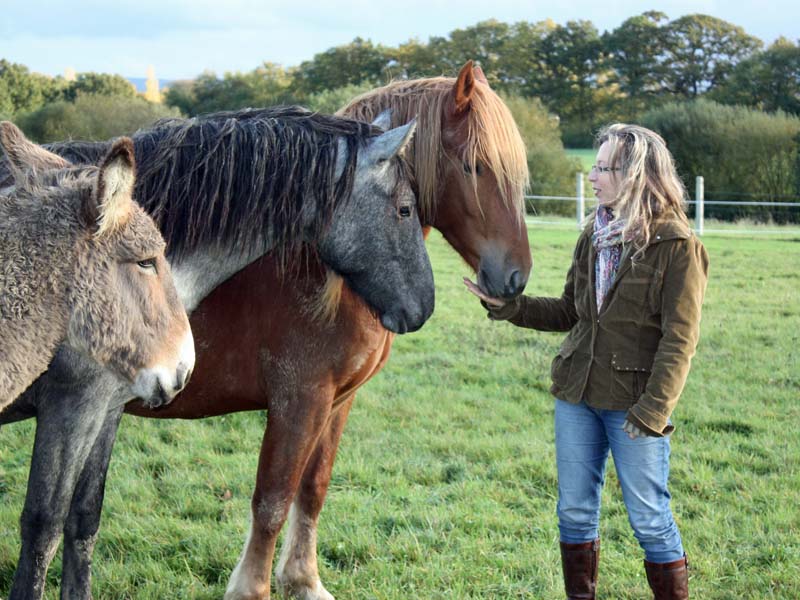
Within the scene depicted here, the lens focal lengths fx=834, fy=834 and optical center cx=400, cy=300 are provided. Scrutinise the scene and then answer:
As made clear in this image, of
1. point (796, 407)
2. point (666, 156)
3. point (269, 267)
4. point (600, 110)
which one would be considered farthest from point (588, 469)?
point (600, 110)

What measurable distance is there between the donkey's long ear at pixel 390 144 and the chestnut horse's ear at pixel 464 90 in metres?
0.36

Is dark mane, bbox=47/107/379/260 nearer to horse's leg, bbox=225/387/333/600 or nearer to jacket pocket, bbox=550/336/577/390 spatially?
horse's leg, bbox=225/387/333/600

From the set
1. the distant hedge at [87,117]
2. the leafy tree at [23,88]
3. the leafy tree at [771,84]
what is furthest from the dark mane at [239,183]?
the leafy tree at [23,88]

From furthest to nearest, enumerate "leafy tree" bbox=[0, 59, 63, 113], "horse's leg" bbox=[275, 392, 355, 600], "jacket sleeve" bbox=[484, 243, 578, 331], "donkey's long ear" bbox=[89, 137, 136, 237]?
"leafy tree" bbox=[0, 59, 63, 113] < "horse's leg" bbox=[275, 392, 355, 600] < "jacket sleeve" bbox=[484, 243, 578, 331] < "donkey's long ear" bbox=[89, 137, 136, 237]

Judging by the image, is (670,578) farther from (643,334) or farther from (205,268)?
(205,268)

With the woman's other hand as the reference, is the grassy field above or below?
below

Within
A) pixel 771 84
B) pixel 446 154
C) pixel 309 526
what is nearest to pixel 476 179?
pixel 446 154

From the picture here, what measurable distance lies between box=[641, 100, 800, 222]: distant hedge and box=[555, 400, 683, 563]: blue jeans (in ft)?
73.9

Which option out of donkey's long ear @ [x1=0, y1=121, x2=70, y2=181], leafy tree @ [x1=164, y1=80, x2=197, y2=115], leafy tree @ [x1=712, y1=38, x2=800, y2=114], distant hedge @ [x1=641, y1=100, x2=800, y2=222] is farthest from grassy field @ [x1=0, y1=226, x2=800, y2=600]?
leafy tree @ [x1=164, y1=80, x2=197, y2=115]

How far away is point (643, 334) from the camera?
3246 millimetres

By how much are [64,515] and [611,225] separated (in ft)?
7.63

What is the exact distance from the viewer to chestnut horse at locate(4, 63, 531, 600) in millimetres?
3438

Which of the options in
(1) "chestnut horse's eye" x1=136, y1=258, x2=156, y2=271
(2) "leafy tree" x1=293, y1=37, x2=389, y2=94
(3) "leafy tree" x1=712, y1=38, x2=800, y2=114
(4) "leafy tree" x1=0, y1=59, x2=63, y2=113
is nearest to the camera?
(1) "chestnut horse's eye" x1=136, y1=258, x2=156, y2=271

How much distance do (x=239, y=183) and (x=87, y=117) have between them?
3032cm
